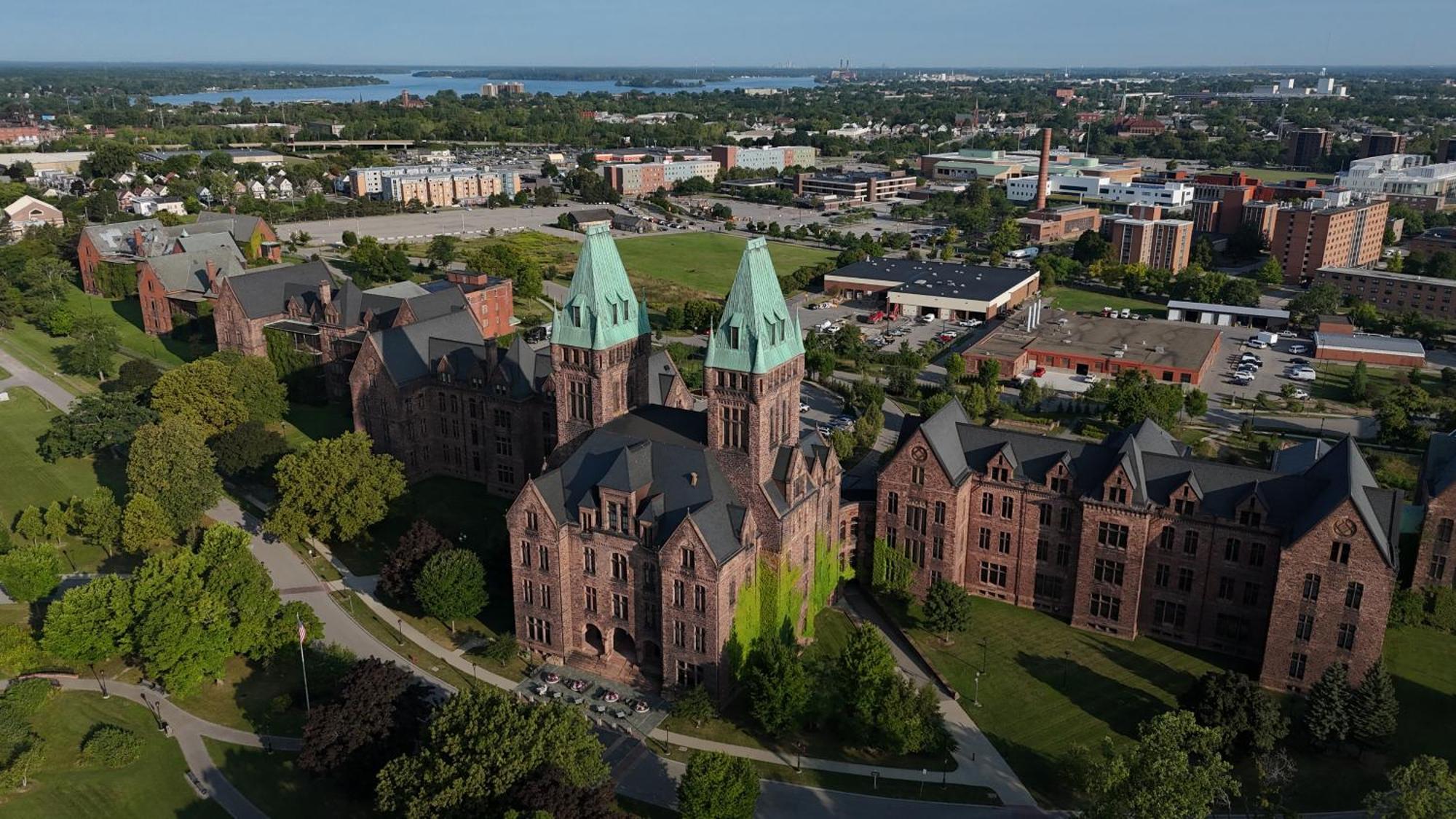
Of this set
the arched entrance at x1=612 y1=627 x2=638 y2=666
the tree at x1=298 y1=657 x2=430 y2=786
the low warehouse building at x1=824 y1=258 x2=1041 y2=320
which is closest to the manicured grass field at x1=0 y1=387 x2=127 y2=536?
Result: the tree at x1=298 y1=657 x2=430 y2=786

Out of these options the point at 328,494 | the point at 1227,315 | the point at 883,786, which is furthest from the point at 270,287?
the point at 1227,315

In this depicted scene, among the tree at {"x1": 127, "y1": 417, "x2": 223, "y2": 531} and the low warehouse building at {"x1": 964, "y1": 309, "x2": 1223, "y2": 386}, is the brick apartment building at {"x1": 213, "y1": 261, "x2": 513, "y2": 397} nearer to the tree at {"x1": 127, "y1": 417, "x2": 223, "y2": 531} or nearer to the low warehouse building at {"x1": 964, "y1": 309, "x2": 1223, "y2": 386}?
the tree at {"x1": 127, "y1": 417, "x2": 223, "y2": 531}

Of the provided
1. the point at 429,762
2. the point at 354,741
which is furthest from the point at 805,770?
the point at 354,741

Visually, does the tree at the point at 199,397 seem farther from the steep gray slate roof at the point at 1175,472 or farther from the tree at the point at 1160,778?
the tree at the point at 1160,778

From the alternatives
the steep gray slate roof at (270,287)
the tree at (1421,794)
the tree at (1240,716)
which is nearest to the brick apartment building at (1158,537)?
the tree at (1240,716)

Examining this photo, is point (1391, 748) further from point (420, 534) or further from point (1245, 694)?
point (420, 534)

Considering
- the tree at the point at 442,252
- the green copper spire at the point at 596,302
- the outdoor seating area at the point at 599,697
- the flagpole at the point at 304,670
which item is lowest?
the outdoor seating area at the point at 599,697

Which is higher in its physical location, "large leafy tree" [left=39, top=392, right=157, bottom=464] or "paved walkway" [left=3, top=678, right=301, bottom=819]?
"large leafy tree" [left=39, top=392, right=157, bottom=464]

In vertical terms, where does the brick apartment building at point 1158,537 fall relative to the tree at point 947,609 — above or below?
above
